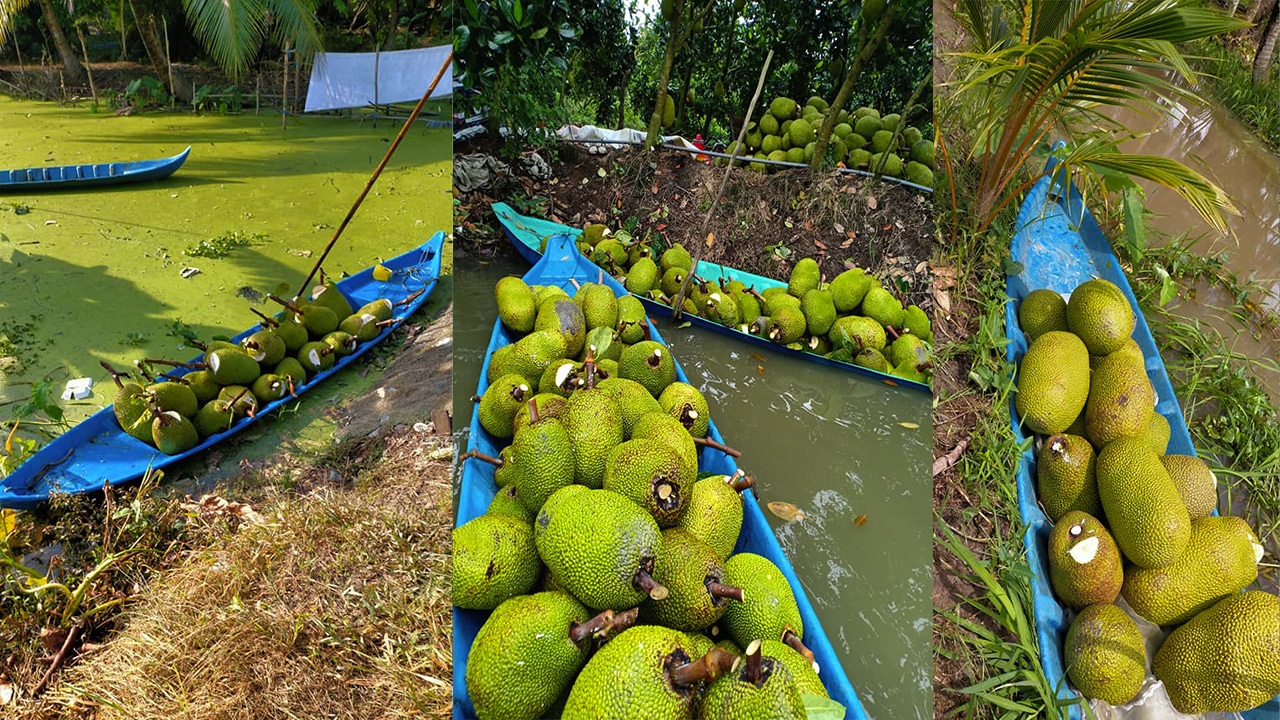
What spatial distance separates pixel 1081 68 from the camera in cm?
138

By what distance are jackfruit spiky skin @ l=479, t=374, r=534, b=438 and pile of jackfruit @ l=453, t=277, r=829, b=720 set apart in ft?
0.57

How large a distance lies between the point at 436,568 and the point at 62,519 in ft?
4.87

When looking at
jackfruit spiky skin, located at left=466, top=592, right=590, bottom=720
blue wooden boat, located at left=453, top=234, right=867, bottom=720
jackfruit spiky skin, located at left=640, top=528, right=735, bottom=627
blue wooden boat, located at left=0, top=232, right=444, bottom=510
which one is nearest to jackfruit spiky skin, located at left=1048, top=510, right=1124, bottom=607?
blue wooden boat, located at left=453, top=234, right=867, bottom=720

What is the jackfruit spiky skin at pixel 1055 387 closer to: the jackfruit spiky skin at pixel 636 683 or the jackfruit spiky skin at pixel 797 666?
the jackfruit spiky skin at pixel 797 666

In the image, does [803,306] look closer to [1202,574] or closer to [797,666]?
[1202,574]

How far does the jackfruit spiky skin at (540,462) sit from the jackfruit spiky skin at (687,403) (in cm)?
53

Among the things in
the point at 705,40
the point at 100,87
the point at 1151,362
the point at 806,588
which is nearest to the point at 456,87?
the point at 705,40

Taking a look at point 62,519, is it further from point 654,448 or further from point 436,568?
point 654,448

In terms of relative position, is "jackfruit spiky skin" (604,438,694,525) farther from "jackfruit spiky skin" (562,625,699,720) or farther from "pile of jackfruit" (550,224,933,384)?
"pile of jackfruit" (550,224,933,384)

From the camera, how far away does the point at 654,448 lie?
1177 mm

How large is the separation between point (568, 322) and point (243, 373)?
5.11 ft

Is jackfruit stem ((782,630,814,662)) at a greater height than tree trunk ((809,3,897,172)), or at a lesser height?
lesser

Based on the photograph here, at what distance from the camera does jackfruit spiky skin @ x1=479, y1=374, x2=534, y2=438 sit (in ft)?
5.63

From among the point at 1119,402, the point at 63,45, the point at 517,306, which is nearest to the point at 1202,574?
the point at 1119,402
